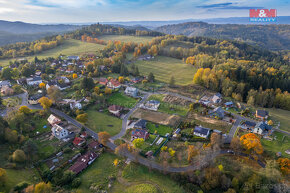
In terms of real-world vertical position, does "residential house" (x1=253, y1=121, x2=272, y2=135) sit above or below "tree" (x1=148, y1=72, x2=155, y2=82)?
below

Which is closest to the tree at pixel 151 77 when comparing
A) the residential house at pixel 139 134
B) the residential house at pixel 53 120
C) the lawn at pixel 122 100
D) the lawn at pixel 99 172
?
the lawn at pixel 122 100

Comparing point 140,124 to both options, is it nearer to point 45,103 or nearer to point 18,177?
point 18,177

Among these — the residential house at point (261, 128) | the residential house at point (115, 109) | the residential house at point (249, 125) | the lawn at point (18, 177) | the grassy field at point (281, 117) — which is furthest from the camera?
the residential house at point (115, 109)

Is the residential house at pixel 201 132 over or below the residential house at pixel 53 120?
below

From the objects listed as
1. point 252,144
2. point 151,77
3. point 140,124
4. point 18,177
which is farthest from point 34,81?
point 252,144

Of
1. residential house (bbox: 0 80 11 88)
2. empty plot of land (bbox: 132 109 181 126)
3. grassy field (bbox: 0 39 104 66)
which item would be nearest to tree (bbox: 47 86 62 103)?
empty plot of land (bbox: 132 109 181 126)

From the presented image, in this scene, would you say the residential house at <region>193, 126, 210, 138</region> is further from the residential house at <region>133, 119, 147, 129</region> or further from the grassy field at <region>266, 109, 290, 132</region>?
the grassy field at <region>266, 109, 290, 132</region>

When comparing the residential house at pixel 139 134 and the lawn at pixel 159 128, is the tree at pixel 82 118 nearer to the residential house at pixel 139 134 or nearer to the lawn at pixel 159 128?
the residential house at pixel 139 134
